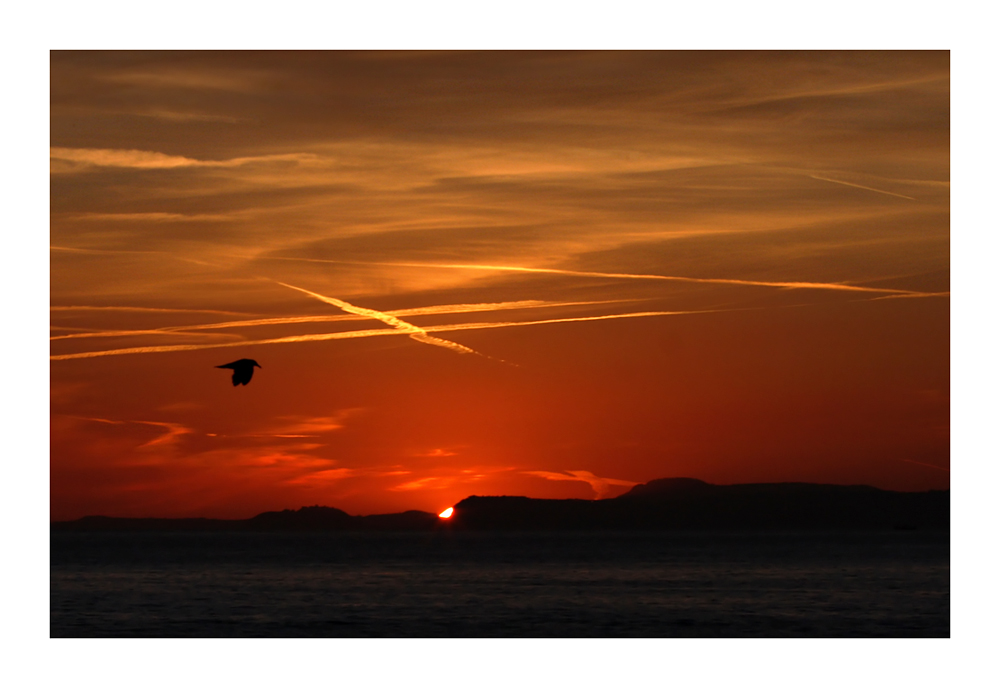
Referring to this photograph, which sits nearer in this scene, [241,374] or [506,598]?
[241,374]

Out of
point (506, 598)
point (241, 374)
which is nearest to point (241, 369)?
point (241, 374)

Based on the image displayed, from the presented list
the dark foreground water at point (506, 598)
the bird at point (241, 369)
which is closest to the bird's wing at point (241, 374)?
the bird at point (241, 369)

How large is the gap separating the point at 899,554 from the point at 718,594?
43144 millimetres

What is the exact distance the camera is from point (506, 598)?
1556 inches

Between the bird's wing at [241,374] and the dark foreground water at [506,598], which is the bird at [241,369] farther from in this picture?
the dark foreground water at [506,598]

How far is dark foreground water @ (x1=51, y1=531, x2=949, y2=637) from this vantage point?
30109 millimetres

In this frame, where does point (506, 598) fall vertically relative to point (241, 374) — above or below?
below

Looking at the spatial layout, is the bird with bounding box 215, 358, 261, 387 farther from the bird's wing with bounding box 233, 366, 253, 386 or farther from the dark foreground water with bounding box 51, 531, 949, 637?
the dark foreground water with bounding box 51, 531, 949, 637

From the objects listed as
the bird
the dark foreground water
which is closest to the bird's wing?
the bird

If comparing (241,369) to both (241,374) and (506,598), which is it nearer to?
(241,374)

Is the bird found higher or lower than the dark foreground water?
higher

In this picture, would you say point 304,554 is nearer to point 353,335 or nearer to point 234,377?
point 353,335

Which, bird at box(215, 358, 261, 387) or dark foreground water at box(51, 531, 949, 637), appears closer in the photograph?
bird at box(215, 358, 261, 387)

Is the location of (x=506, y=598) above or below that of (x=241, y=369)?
below
